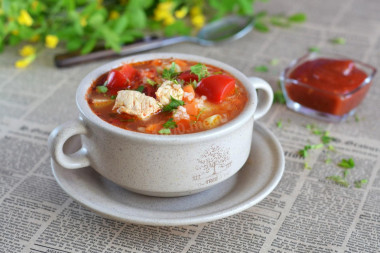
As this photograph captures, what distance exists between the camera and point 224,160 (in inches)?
42.0

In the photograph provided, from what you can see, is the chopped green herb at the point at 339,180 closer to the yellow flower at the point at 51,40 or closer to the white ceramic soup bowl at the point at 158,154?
the white ceramic soup bowl at the point at 158,154

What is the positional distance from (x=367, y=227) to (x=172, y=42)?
3.84 ft

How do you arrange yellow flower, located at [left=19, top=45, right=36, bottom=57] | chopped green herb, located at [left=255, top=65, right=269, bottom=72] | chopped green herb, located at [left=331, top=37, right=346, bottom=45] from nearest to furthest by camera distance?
chopped green herb, located at [left=255, top=65, right=269, bottom=72] < yellow flower, located at [left=19, top=45, right=36, bottom=57] < chopped green herb, located at [left=331, top=37, right=346, bottom=45]

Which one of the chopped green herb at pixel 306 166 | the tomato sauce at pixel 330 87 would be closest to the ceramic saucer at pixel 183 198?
the chopped green herb at pixel 306 166

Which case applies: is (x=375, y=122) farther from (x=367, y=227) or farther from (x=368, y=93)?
(x=367, y=227)

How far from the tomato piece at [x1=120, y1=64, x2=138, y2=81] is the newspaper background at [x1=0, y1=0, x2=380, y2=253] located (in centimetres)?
34

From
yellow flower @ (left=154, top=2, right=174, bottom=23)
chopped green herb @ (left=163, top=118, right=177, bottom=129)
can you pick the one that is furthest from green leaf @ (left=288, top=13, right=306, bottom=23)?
chopped green herb @ (left=163, top=118, right=177, bottom=129)

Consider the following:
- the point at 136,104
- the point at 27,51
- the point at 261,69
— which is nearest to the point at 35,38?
the point at 27,51

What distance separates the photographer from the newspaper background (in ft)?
3.53

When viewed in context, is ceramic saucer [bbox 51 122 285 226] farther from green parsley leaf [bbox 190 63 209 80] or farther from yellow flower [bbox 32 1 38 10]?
yellow flower [bbox 32 1 38 10]

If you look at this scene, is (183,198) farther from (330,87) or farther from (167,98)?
(330,87)

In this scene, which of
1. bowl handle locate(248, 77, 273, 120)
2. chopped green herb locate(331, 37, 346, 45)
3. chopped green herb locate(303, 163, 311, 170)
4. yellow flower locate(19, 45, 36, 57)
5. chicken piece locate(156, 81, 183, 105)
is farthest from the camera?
chopped green herb locate(331, 37, 346, 45)

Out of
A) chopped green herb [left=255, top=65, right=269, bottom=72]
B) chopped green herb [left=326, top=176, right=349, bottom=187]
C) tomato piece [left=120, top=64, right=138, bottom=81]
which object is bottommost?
chopped green herb [left=255, top=65, right=269, bottom=72]

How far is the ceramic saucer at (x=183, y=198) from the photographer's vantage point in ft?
3.30
